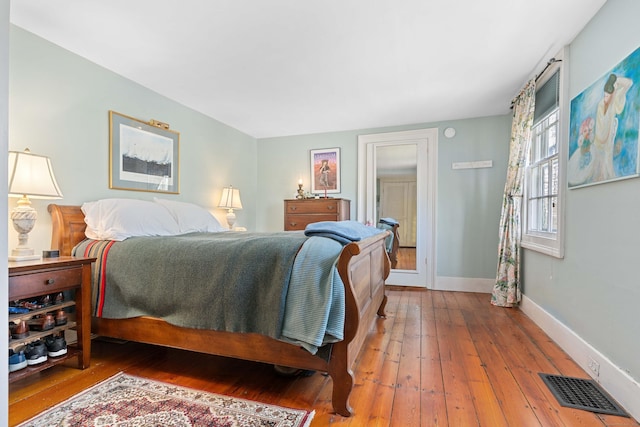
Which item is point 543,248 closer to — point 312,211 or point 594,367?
point 594,367

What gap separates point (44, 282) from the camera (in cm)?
170

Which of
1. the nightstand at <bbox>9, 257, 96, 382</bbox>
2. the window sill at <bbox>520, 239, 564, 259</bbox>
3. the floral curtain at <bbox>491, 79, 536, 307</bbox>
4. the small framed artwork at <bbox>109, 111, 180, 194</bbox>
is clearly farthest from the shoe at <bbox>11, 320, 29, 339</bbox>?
the floral curtain at <bbox>491, 79, 536, 307</bbox>

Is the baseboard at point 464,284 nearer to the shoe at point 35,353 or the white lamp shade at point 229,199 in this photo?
the white lamp shade at point 229,199

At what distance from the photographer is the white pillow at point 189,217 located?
9.20 ft

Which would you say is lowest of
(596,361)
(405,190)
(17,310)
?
(596,361)

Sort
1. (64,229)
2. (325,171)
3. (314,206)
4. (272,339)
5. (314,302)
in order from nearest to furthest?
1. (314,302)
2. (272,339)
3. (64,229)
4. (314,206)
5. (325,171)

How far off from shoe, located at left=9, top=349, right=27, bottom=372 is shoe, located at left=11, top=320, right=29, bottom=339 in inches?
3.4

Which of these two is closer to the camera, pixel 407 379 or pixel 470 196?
pixel 407 379

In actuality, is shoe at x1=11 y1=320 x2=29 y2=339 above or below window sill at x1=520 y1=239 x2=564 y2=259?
below

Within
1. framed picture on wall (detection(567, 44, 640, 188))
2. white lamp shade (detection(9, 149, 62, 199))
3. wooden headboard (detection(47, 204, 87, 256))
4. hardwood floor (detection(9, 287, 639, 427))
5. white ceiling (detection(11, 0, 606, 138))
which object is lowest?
hardwood floor (detection(9, 287, 639, 427))

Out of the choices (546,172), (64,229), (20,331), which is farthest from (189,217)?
(546,172)

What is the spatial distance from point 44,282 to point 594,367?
3.25 metres

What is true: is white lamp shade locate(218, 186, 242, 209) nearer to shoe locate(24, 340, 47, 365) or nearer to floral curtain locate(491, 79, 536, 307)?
shoe locate(24, 340, 47, 365)

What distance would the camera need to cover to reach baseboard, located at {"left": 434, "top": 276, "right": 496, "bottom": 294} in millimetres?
3889
